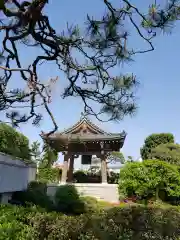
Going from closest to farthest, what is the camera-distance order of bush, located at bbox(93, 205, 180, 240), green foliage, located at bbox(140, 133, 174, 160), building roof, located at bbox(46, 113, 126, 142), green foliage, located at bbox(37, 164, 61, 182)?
1. bush, located at bbox(93, 205, 180, 240)
2. building roof, located at bbox(46, 113, 126, 142)
3. green foliage, located at bbox(37, 164, 61, 182)
4. green foliage, located at bbox(140, 133, 174, 160)

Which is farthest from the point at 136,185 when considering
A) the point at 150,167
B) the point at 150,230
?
the point at 150,230

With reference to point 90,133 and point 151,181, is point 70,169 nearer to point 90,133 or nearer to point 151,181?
point 90,133

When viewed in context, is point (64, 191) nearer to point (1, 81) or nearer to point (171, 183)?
point (171, 183)

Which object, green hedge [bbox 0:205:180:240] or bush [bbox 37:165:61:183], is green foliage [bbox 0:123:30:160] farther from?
bush [bbox 37:165:61:183]

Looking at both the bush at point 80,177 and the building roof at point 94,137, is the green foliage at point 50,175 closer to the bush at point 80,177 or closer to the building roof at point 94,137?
the bush at point 80,177

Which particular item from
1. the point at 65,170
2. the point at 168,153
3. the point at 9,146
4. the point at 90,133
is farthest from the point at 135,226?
the point at 168,153

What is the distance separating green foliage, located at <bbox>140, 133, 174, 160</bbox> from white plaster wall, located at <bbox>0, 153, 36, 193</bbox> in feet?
46.4

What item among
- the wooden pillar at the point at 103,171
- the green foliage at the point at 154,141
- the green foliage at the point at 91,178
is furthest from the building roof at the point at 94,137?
the green foliage at the point at 154,141

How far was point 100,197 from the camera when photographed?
1355 centimetres

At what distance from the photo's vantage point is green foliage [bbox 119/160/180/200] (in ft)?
42.3

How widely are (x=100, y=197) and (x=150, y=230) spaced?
33.5 feet

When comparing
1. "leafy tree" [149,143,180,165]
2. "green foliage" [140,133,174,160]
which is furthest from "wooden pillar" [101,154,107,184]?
"green foliage" [140,133,174,160]

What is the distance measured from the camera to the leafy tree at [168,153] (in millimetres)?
18312

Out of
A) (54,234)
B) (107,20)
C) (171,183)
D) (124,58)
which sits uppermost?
(107,20)
